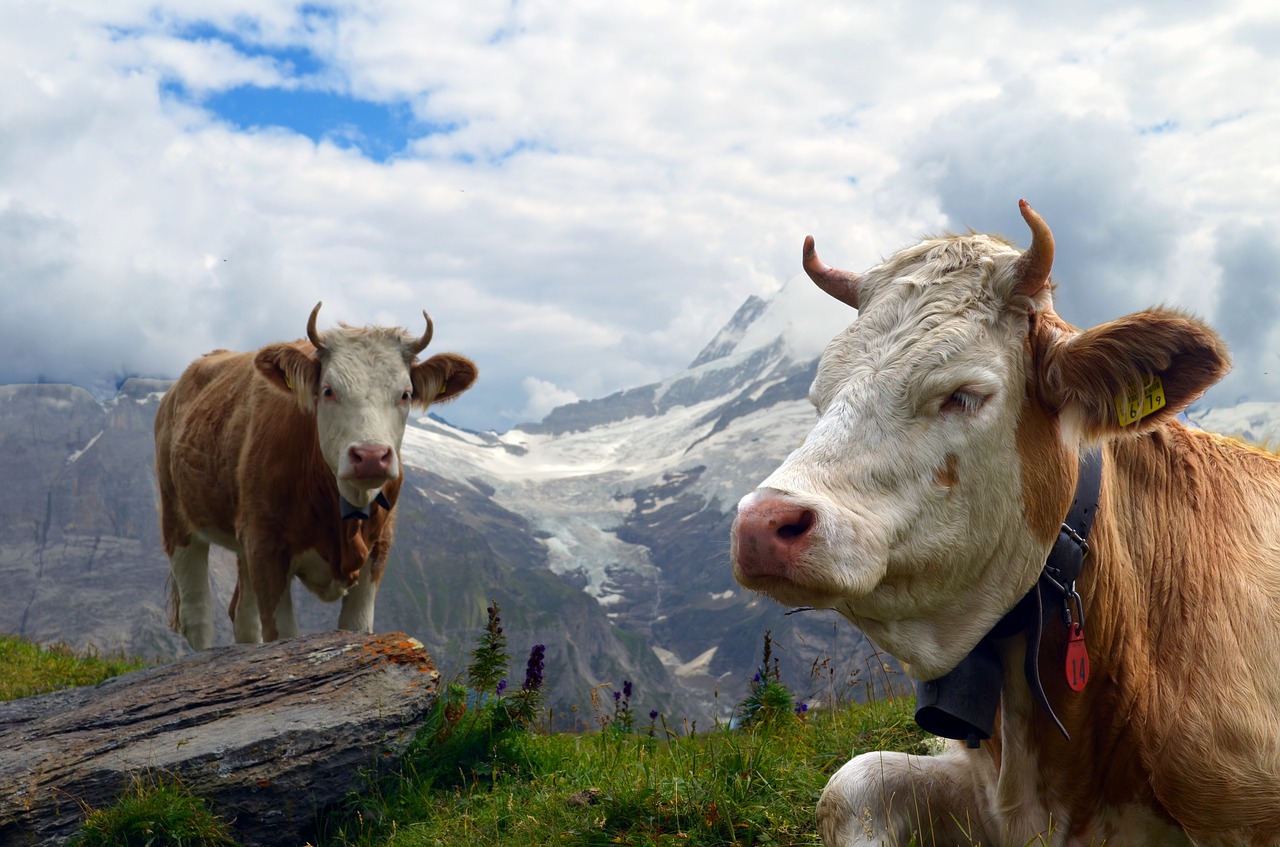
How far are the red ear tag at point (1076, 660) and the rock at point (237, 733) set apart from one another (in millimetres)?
4431

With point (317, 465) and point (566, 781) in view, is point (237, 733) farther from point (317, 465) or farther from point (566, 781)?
point (317, 465)

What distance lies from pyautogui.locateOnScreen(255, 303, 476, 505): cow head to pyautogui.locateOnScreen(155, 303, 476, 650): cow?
11 mm

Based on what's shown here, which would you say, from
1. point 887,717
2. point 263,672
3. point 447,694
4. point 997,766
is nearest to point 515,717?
point 447,694

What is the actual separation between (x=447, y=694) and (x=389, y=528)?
3335mm

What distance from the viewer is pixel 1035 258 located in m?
3.99

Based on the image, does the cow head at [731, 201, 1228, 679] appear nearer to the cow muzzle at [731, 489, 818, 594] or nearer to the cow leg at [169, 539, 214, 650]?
the cow muzzle at [731, 489, 818, 594]

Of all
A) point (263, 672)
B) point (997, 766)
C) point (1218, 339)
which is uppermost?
point (1218, 339)

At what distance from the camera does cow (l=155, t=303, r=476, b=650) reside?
9.95 meters

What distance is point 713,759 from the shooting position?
5734 millimetres

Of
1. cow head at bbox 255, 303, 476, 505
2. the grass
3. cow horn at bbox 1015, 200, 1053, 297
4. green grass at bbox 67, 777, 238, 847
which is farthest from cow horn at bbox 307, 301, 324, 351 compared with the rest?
cow horn at bbox 1015, 200, 1053, 297

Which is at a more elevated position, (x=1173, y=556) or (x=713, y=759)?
(x=1173, y=556)

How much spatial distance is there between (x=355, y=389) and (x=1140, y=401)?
771 centimetres

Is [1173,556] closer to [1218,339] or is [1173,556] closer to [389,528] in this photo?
[1218,339]

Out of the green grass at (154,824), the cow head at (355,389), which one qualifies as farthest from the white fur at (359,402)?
the green grass at (154,824)
